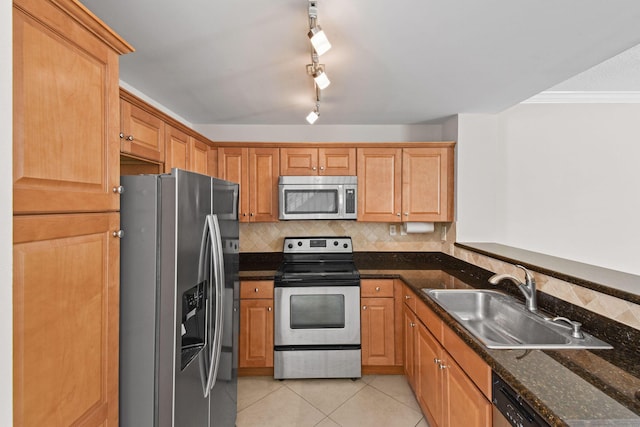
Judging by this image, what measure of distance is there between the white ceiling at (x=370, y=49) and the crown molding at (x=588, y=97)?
0.51 feet

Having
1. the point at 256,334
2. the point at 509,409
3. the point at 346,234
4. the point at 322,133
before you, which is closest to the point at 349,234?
the point at 346,234

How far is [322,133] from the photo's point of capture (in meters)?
3.23

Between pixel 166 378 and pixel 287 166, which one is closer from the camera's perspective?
pixel 166 378

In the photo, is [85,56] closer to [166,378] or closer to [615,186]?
[166,378]

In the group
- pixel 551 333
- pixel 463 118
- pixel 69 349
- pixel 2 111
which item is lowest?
pixel 551 333

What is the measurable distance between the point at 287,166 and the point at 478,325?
2068mm

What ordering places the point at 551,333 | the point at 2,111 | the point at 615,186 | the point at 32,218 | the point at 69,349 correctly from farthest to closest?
the point at 615,186, the point at 551,333, the point at 69,349, the point at 32,218, the point at 2,111

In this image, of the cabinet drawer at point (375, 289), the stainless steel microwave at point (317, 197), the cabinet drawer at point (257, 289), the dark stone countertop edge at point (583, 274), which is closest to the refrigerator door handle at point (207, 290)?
the cabinet drawer at point (257, 289)

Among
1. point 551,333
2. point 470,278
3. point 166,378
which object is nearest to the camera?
point 166,378

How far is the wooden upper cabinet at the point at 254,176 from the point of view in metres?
2.92

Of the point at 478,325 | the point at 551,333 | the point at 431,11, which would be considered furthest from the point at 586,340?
the point at 431,11

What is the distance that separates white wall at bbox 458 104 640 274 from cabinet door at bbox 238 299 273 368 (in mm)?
1970

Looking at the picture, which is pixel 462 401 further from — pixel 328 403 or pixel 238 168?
pixel 238 168

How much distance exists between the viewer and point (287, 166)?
9.64ft
